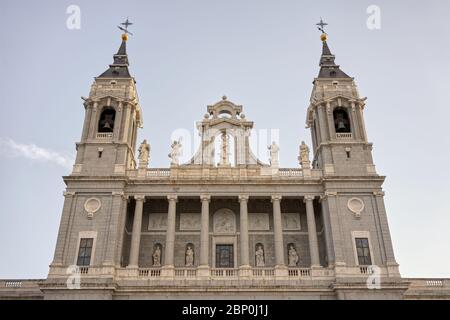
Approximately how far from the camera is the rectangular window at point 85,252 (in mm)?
31734

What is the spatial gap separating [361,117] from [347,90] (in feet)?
9.71

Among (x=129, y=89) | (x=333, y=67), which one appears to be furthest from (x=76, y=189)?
(x=333, y=67)

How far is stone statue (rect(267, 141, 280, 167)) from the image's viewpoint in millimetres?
36484

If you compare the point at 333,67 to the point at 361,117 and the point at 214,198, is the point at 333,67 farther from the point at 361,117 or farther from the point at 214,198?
the point at 214,198

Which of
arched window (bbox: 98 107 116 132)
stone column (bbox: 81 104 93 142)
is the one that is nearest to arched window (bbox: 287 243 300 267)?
arched window (bbox: 98 107 116 132)

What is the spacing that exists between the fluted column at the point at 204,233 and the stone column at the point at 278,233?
5.01 metres

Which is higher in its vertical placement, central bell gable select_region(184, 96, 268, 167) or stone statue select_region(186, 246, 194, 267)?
central bell gable select_region(184, 96, 268, 167)

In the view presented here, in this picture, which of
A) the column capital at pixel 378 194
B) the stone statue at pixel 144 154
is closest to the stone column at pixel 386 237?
the column capital at pixel 378 194

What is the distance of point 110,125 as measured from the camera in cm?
3828

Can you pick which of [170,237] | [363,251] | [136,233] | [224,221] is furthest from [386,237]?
[136,233]

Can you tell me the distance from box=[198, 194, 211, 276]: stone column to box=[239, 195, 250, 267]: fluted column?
8.25 feet

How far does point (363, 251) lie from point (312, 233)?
12.4 ft

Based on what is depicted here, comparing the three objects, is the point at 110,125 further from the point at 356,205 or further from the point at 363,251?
the point at 363,251

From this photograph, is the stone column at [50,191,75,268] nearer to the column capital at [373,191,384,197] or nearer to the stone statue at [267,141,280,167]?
the stone statue at [267,141,280,167]
